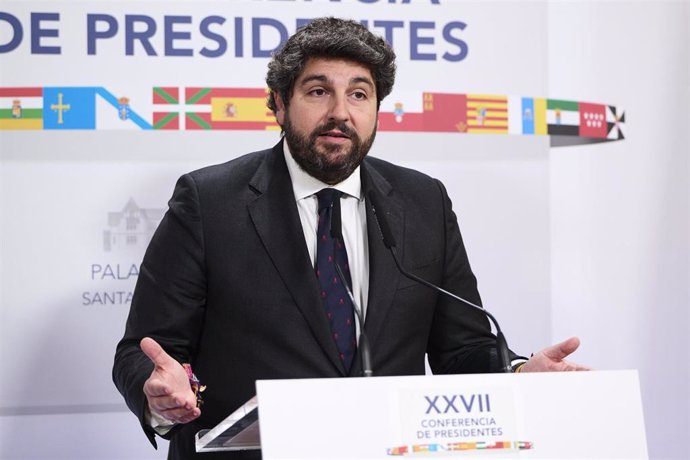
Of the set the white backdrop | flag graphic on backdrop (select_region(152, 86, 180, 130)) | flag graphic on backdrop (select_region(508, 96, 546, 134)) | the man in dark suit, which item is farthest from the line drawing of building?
flag graphic on backdrop (select_region(508, 96, 546, 134))

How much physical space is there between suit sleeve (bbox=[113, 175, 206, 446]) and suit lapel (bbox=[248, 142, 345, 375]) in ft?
0.51

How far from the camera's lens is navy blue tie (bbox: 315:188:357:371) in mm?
2018

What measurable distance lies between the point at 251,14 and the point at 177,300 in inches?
46.2

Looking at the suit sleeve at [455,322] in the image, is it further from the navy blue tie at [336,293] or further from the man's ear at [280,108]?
the man's ear at [280,108]

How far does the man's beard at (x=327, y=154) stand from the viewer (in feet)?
6.91

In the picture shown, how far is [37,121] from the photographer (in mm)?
2732

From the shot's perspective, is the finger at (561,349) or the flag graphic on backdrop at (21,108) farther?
the flag graphic on backdrop at (21,108)

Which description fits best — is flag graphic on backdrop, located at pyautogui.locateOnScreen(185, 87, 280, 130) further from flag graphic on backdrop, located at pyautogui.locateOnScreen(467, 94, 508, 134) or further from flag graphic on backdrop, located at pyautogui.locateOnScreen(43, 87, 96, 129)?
flag graphic on backdrop, located at pyautogui.locateOnScreen(467, 94, 508, 134)

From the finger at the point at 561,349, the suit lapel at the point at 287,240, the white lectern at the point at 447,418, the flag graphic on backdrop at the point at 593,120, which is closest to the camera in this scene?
the white lectern at the point at 447,418

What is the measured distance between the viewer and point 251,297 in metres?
2.04

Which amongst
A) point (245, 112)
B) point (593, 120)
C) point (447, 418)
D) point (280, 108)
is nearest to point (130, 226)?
point (245, 112)

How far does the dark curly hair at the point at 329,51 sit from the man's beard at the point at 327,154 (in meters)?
0.12

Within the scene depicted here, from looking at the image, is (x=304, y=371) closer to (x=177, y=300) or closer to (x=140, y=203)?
(x=177, y=300)

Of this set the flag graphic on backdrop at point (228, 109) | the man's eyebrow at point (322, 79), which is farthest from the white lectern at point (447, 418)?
the flag graphic on backdrop at point (228, 109)
